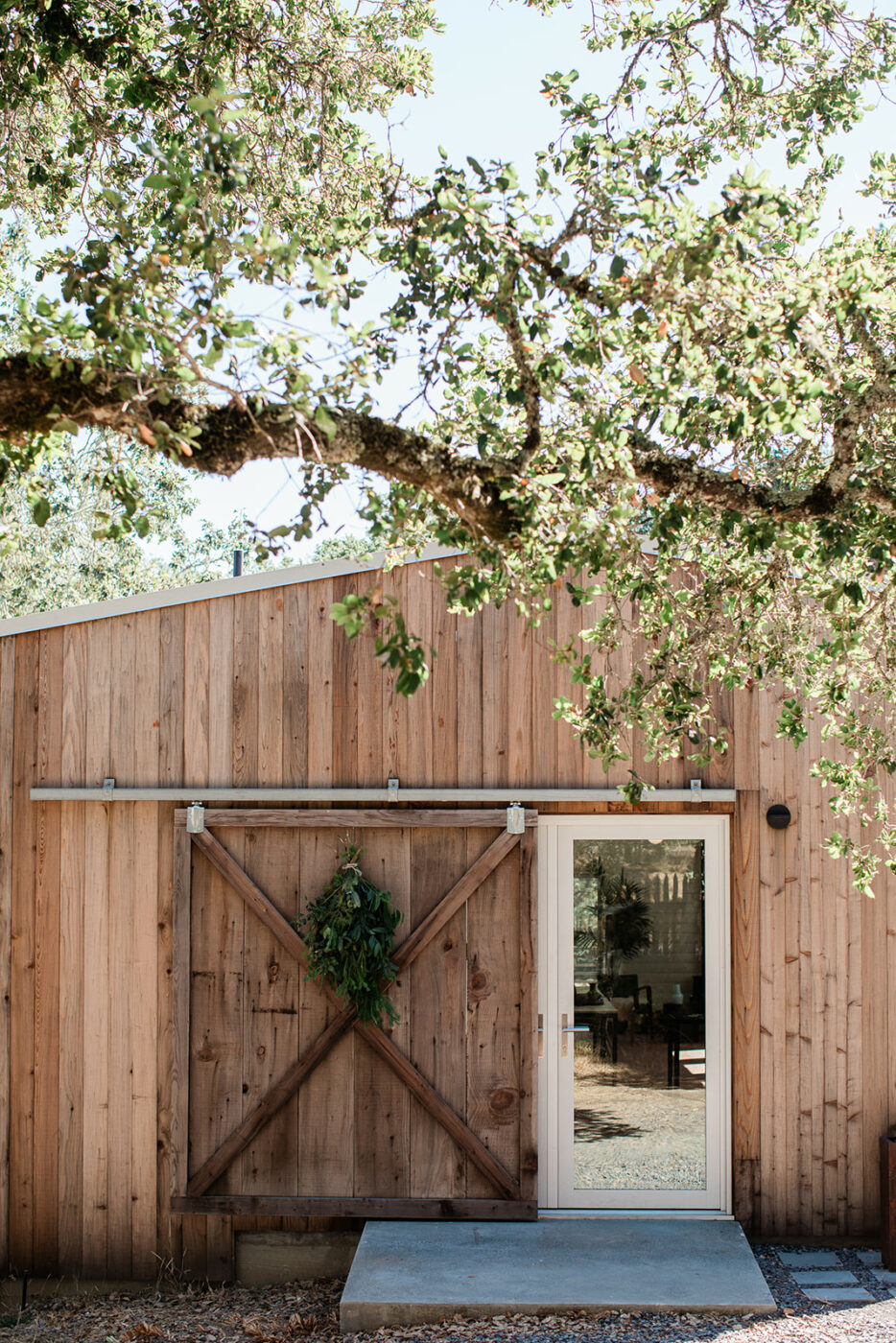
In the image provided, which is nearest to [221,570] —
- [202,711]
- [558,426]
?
[202,711]

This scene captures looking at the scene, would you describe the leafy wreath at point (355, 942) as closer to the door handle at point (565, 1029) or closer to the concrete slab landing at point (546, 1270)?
the door handle at point (565, 1029)

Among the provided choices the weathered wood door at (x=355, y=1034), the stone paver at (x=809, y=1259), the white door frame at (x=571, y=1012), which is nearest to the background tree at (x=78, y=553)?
the weathered wood door at (x=355, y=1034)

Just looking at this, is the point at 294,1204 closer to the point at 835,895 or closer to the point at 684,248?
the point at 835,895

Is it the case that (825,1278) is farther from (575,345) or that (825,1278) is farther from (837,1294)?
(575,345)

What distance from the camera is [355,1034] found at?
5875mm

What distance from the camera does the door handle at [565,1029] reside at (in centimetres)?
597

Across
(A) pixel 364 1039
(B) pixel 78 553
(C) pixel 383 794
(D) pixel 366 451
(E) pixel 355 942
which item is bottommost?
(A) pixel 364 1039

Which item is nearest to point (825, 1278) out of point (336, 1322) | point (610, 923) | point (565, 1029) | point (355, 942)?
point (565, 1029)

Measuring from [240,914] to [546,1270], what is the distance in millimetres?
2266

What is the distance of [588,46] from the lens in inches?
215

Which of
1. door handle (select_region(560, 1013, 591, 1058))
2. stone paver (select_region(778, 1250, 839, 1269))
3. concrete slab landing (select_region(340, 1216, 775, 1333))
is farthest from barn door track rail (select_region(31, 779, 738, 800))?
stone paver (select_region(778, 1250, 839, 1269))

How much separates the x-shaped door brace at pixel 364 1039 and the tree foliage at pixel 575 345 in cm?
181

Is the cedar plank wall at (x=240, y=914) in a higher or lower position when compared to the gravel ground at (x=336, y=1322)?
higher

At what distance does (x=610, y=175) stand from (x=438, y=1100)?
4.44 meters
